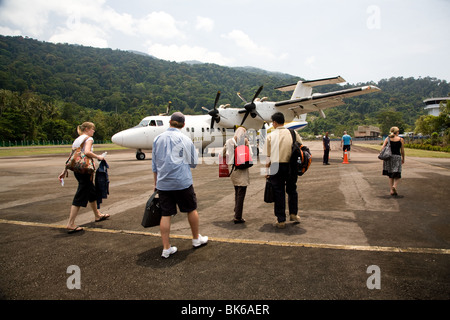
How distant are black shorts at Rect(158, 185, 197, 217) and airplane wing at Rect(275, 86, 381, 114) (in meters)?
15.9

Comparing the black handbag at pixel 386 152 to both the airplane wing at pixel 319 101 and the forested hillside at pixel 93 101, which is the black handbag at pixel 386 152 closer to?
the airplane wing at pixel 319 101

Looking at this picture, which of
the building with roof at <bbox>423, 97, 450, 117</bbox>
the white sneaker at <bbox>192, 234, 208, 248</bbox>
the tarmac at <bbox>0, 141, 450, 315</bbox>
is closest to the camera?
the tarmac at <bbox>0, 141, 450, 315</bbox>

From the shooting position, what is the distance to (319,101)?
62.3ft

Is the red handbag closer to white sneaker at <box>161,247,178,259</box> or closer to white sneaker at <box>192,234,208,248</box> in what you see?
white sneaker at <box>192,234,208,248</box>

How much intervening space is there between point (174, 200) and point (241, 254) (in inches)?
51.0

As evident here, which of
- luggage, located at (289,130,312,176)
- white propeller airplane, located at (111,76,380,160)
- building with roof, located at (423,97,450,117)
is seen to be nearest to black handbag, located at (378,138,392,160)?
luggage, located at (289,130,312,176)

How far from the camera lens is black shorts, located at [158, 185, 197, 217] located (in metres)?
3.93

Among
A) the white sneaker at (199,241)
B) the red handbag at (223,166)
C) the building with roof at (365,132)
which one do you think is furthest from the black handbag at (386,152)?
the building with roof at (365,132)

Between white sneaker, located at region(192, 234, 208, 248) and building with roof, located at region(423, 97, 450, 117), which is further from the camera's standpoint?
building with roof, located at region(423, 97, 450, 117)

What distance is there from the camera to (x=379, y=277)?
3143 millimetres

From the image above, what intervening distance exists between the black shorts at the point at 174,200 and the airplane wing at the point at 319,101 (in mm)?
15925
